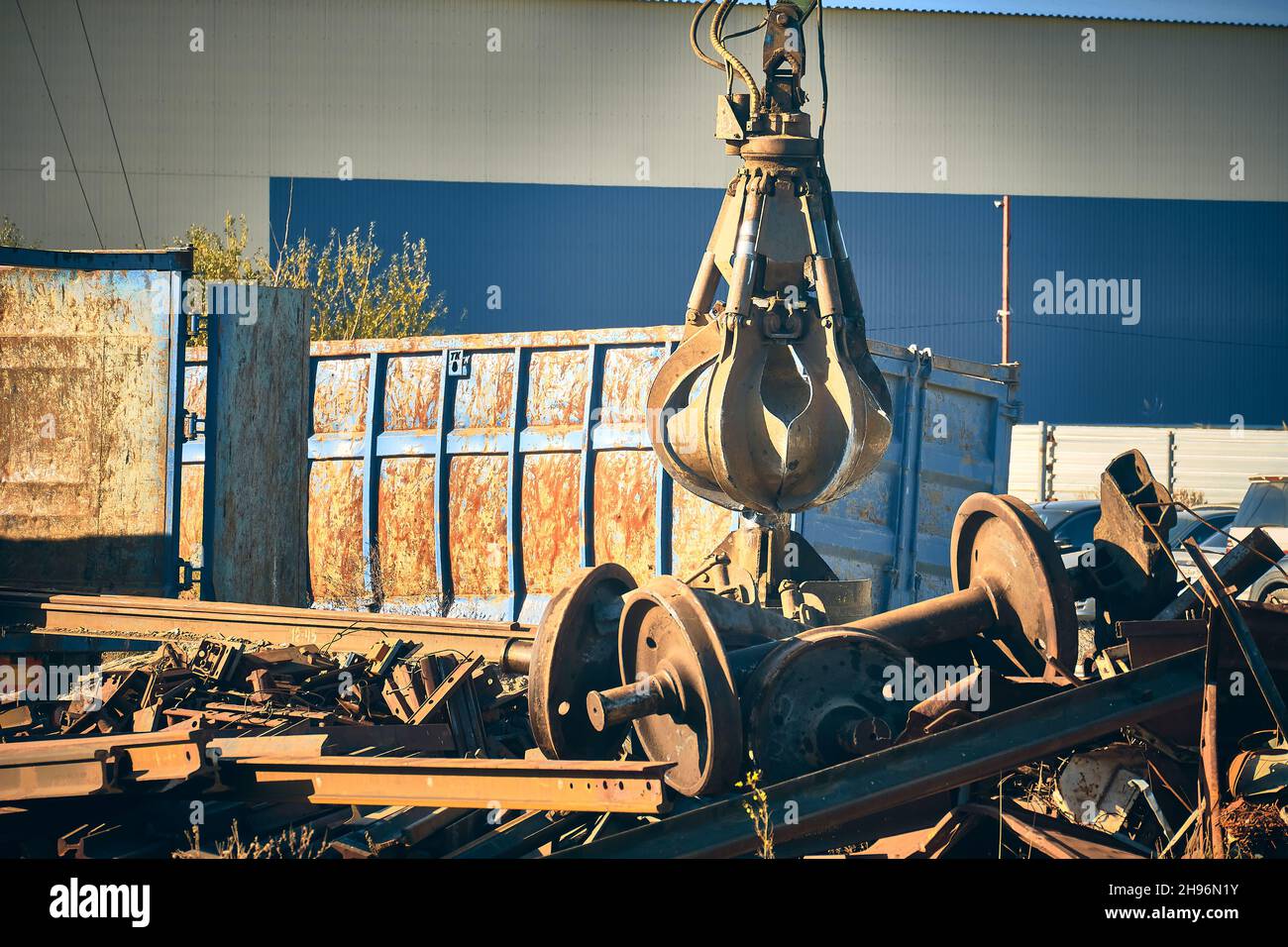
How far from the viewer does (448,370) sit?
325 inches

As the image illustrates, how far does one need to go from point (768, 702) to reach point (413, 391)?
195 inches

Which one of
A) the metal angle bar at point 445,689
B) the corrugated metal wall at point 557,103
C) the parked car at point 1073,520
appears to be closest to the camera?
the metal angle bar at point 445,689

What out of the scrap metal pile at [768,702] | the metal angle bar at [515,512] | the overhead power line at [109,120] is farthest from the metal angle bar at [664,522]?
the overhead power line at [109,120]

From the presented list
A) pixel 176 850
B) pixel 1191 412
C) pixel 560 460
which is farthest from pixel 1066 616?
pixel 1191 412

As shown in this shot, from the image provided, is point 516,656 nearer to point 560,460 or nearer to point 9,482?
point 560,460

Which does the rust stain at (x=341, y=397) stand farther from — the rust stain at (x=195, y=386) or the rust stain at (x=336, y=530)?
the rust stain at (x=195, y=386)

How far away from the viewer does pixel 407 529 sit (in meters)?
8.36

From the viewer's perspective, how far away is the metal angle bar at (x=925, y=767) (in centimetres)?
361

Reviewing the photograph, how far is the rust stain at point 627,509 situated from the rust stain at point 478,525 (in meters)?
0.73

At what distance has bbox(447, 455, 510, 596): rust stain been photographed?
26.2 ft

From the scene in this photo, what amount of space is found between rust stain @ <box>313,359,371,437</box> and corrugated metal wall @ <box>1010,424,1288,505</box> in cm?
1212

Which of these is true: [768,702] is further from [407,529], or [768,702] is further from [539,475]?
[407,529]
